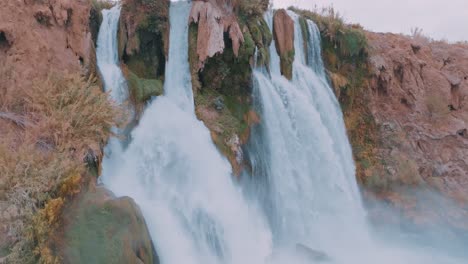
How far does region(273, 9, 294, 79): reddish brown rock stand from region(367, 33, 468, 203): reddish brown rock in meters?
3.63

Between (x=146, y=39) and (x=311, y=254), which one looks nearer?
(x=311, y=254)

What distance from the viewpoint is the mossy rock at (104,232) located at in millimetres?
4660

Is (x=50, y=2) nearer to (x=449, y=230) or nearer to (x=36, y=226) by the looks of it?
(x=36, y=226)

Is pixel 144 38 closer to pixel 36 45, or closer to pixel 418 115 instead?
pixel 36 45

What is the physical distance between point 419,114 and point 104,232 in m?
13.2

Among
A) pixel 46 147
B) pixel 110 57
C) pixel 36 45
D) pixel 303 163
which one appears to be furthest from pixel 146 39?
pixel 46 147

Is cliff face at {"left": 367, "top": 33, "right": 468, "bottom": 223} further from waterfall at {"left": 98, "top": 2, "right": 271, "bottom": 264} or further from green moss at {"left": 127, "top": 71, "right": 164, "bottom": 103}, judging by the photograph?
green moss at {"left": 127, "top": 71, "right": 164, "bottom": 103}

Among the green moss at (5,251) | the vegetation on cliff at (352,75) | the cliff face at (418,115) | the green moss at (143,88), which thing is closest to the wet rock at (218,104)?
the green moss at (143,88)

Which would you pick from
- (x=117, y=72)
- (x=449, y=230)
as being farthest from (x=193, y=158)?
(x=449, y=230)

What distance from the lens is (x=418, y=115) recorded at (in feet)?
50.1

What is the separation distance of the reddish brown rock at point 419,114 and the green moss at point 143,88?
780cm

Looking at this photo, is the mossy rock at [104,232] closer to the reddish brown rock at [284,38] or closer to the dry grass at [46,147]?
the dry grass at [46,147]

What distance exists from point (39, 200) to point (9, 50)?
3.29 m

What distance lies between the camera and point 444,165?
1448 centimetres
